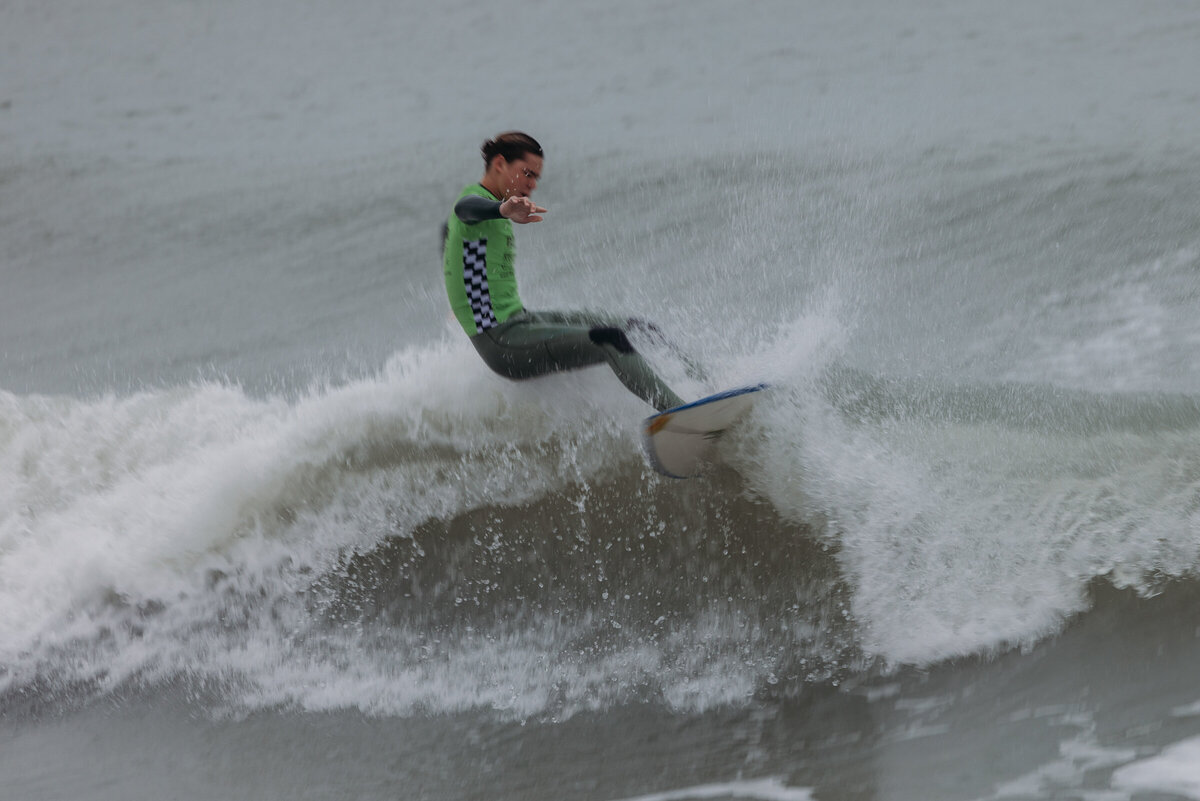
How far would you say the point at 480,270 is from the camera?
3.83m

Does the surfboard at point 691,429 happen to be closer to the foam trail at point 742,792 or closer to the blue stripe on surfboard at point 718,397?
the blue stripe on surfboard at point 718,397

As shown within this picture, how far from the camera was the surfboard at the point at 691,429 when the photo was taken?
3.83m

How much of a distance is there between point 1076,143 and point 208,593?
8.80 m

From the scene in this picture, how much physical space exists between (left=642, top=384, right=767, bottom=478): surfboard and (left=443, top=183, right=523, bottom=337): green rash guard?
0.72 m

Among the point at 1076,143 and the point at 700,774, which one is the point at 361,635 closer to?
the point at 700,774

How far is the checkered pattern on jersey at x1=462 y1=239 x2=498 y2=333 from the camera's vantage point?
3795 mm

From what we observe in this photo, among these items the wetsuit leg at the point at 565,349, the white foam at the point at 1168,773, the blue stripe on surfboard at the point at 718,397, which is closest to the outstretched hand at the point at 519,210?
the wetsuit leg at the point at 565,349

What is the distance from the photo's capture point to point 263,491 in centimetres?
479

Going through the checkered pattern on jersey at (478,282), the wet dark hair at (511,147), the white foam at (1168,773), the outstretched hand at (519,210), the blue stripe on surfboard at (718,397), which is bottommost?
the white foam at (1168,773)

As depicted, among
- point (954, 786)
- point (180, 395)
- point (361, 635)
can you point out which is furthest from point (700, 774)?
point (180, 395)

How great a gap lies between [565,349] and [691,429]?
22.6 inches

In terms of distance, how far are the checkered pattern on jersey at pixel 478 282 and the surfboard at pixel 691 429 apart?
73 cm

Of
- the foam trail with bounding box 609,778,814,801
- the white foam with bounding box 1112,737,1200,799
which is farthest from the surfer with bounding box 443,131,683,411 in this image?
the white foam with bounding box 1112,737,1200,799

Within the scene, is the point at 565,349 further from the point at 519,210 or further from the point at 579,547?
the point at 579,547
